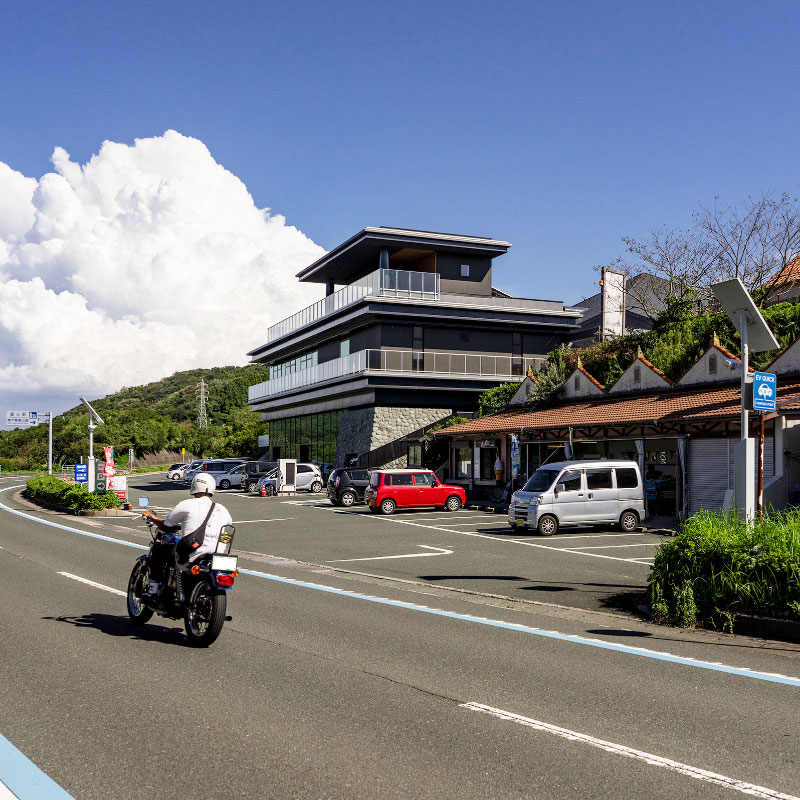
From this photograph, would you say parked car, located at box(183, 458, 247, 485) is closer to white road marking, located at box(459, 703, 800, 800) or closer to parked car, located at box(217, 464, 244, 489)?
parked car, located at box(217, 464, 244, 489)

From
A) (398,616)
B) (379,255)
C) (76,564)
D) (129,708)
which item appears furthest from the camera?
(379,255)

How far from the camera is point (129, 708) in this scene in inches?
230

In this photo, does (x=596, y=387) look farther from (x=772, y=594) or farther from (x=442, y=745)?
(x=442, y=745)

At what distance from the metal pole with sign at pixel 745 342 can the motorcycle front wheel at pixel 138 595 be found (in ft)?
25.2

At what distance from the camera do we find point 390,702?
19.9 ft

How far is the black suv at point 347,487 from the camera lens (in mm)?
33688

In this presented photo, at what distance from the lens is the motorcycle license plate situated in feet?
25.3

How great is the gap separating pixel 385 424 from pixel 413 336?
535 centimetres

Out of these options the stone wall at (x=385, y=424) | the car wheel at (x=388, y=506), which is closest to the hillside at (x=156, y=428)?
the stone wall at (x=385, y=424)

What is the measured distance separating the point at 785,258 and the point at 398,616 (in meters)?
35.8

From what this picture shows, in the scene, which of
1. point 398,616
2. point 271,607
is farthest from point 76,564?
point 398,616

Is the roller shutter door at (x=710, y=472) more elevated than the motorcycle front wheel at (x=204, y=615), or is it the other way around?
the roller shutter door at (x=710, y=472)

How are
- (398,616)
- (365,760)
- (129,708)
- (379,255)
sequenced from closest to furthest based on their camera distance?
(365,760) → (129,708) → (398,616) → (379,255)

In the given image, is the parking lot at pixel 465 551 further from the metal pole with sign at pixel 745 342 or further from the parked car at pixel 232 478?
the parked car at pixel 232 478
